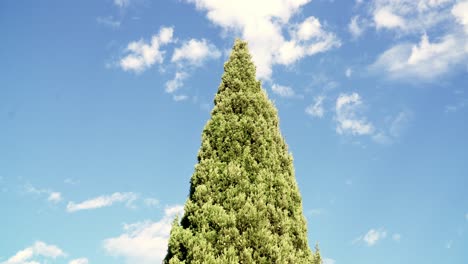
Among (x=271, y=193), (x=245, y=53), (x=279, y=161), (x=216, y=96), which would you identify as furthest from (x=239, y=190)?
(x=245, y=53)

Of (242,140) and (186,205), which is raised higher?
(242,140)

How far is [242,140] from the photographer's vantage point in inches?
561

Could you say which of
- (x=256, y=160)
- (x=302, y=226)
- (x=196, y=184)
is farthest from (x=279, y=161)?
(x=196, y=184)

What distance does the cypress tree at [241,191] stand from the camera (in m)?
12.0

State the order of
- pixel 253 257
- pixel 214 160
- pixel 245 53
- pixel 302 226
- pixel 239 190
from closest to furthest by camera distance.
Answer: pixel 253 257 → pixel 239 190 → pixel 214 160 → pixel 302 226 → pixel 245 53

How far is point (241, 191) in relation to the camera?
12.9 m

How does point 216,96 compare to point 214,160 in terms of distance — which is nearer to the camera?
point 214,160

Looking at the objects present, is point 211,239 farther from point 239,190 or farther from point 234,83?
point 234,83

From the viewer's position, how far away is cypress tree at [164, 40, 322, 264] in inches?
472

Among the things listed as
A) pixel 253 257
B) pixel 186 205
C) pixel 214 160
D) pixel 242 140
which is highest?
pixel 242 140

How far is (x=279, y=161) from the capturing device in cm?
1524

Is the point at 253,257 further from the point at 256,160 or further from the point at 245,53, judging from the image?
the point at 245,53

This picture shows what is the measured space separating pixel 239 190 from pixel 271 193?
1.37m

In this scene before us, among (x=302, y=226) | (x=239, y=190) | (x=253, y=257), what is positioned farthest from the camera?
(x=302, y=226)
